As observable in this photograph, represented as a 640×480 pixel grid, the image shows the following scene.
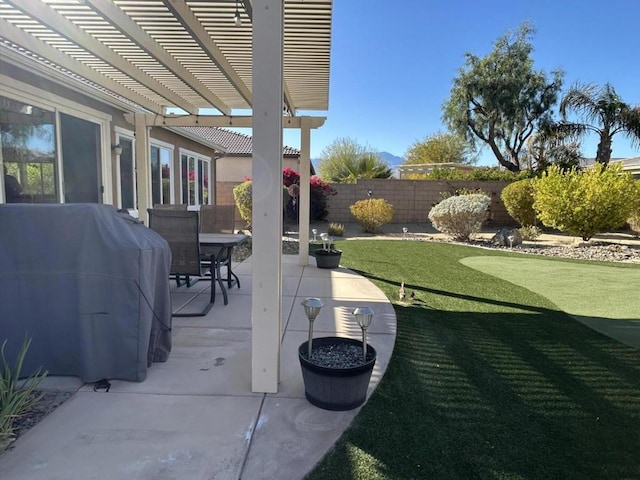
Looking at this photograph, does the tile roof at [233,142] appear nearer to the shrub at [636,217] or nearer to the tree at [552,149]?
the tree at [552,149]

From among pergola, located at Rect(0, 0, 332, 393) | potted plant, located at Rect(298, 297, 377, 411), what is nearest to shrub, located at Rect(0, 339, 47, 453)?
pergola, located at Rect(0, 0, 332, 393)

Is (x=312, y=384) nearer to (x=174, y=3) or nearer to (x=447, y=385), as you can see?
(x=447, y=385)

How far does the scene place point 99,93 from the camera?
21.7 feet

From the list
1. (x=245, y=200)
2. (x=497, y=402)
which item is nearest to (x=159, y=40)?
(x=497, y=402)

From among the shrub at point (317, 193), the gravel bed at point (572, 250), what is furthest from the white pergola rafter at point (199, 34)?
the shrub at point (317, 193)

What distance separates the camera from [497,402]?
2.70 meters

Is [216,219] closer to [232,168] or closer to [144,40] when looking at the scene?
[144,40]

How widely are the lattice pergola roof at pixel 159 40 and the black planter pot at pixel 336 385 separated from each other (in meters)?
3.25

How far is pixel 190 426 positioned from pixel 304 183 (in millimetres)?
5257

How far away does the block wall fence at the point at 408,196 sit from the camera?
15.8 meters

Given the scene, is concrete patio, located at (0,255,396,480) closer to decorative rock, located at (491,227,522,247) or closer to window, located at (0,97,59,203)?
window, located at (0,97,59,203)

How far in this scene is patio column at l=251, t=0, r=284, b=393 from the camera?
242cm

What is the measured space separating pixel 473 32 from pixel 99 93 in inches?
798

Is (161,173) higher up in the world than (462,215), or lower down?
higher up
